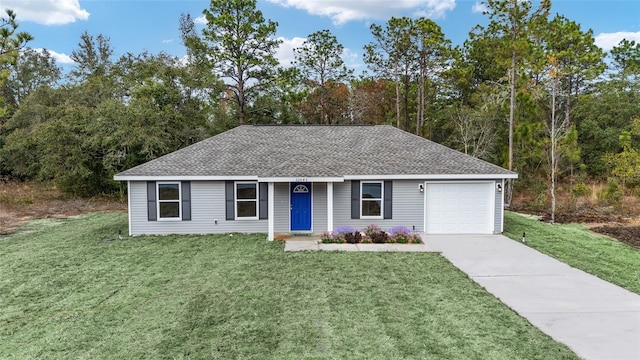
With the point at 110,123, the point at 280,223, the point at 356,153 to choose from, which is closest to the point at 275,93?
the point at 110,123

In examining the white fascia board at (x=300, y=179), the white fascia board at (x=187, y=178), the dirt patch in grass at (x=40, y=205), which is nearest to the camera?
the white fascia board at (x=300, y=179)

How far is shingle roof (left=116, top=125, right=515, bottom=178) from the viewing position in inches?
493

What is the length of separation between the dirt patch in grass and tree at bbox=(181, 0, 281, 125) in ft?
33.0

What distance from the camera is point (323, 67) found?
97.1ft

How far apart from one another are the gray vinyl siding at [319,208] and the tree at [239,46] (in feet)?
46.4

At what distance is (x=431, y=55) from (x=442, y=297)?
949 inches

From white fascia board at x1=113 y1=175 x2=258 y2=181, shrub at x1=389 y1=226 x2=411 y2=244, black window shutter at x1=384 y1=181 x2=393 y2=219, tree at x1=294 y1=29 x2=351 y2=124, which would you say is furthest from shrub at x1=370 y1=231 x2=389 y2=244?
tree at x1=294 y1=29 x2=351 y2=124

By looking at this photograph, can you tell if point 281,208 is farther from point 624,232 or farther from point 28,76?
point 28,76

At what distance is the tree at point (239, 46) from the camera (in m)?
25.0

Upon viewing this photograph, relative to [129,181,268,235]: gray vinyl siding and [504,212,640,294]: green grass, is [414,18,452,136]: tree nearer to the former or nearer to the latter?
[504,212,640,294]: green grass

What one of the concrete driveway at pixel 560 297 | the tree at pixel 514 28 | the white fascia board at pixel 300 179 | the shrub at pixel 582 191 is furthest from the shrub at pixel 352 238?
the shrub at pixel 582 191

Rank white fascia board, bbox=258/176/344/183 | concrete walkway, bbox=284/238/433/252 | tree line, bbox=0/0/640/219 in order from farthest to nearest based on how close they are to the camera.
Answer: tree line, bbox=0/0/640/219 → white fascia board, bbox=258/176/344/183 → concrete walkway, bbox=284/238/433/252

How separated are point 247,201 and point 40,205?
14971mm

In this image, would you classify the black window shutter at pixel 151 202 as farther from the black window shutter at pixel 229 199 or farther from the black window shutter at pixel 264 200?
the black window shutter at pixel 264 200
